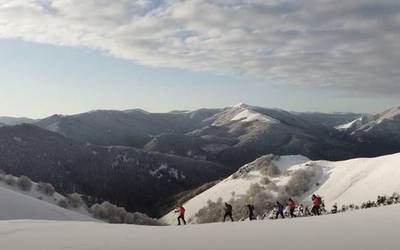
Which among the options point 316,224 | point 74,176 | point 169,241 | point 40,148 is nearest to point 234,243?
point 169,241

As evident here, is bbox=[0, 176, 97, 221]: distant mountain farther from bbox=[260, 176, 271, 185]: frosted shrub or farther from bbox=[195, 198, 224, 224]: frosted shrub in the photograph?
bbox=[260, 176, 271, 185]: frosted shrub

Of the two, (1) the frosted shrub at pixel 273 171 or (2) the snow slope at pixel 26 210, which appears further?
(1) the frosted shrub at pixel 273 171

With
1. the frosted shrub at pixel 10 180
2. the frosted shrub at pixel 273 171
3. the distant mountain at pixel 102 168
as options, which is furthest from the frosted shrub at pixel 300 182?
the distant mountain at pixel 102 168

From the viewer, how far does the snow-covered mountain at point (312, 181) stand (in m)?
61.4

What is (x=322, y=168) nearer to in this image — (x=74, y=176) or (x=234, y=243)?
(x=234, y=243)

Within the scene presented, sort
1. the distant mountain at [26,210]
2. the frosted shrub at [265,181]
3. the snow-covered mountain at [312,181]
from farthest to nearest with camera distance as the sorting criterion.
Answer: the frosted shrub at [265,181]
the snow-covered mountain at [312,181]
the distant mountain at [26,210]

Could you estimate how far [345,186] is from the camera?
222ft

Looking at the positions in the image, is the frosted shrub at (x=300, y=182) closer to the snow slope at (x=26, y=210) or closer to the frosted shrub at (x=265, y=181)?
the frosted shrub at (x=265, y=181)

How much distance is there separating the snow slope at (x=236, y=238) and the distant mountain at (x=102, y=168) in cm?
12204

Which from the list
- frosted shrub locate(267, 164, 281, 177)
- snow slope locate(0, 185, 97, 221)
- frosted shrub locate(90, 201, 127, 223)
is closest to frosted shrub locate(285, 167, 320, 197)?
frosted shrub locate(267, 164, 281, 177)

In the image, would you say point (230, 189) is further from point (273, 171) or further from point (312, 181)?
point (312, 181)

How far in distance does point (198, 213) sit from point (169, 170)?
9660cm

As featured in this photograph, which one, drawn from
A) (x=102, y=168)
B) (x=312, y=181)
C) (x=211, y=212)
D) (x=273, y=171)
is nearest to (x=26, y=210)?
(x=211, y=212)

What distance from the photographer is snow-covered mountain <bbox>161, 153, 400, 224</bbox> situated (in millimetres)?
61406
